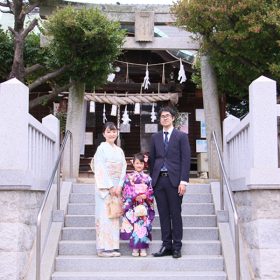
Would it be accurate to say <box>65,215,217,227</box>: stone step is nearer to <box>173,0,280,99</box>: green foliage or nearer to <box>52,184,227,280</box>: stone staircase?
<box>52,184,227,280</box>: stone staircase

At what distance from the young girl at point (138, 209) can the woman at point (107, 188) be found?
120mm

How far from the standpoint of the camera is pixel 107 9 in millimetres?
10469

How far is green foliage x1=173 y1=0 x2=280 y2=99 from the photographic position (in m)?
8.27

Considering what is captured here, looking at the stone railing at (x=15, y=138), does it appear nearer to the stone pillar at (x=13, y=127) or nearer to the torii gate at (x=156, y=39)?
the stone pillar at (x=13, y=127)

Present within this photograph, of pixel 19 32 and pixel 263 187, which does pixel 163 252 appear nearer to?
pixel 263 187

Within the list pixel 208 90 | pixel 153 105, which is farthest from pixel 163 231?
pixel 153 105

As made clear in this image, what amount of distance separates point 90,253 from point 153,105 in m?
7.72

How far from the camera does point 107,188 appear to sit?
6129 millimetres

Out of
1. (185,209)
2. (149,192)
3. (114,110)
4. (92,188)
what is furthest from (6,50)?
(149,192)

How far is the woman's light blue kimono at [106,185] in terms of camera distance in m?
6.08

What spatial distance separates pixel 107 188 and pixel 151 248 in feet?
3.26

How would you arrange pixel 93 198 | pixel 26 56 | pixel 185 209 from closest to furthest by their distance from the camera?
pixel 185 209 < pixel 93 198 < pixel 26 56

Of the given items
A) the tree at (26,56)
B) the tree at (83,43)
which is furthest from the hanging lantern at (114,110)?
the tree at (83,43)

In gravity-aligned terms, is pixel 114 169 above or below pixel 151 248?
above
